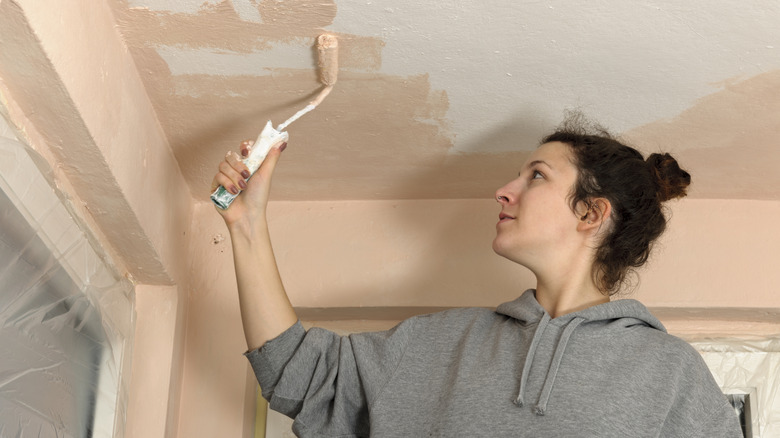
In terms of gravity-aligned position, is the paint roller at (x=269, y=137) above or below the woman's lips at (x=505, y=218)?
above

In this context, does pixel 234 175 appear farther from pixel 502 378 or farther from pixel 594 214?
pixel 594 214

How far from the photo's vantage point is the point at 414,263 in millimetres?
1902

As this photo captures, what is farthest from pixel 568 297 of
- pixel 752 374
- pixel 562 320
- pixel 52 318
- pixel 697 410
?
pixel 52 318

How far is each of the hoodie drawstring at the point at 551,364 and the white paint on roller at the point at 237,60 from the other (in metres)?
0.61

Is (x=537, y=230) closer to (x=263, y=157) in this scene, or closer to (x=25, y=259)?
(x=263, y=157)

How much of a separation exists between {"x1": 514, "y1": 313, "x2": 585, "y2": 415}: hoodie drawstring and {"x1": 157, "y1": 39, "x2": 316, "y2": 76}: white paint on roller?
611 mm

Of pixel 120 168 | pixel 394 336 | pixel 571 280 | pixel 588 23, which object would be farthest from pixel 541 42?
pixel 120 168

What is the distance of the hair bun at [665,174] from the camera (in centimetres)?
159

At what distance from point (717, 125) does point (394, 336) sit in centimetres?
78

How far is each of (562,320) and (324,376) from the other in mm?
433

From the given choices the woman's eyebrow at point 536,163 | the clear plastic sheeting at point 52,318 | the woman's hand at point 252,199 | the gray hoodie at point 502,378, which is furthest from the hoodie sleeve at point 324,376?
the woman's eyebrow at point 536,163

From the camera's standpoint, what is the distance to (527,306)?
4.91 feet

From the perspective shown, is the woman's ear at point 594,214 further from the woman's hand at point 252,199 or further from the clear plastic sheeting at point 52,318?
the clear plastic sheeting at point 52,318

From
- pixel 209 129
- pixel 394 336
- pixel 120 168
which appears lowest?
pixel 394 336
